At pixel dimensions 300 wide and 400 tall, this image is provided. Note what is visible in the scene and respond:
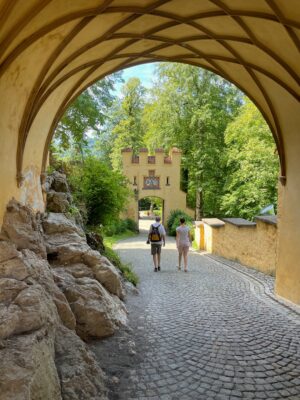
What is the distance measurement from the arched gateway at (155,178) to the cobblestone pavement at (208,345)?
56.6ft

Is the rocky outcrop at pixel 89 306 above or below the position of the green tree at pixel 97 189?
below

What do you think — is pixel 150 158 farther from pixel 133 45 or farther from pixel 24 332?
pixel 24 332

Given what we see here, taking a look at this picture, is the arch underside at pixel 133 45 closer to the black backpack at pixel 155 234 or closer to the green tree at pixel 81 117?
the black backpack at pixel 155 234

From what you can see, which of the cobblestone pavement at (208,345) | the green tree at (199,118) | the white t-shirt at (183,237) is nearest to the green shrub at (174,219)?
the green tree at (199,118)

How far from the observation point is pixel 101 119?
15.4 m

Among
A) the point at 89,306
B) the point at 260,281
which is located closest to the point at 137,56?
the point at 89,306

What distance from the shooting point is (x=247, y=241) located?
37.1ft

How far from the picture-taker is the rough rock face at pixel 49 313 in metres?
3.14

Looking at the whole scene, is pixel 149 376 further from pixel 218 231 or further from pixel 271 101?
pixel 218 231

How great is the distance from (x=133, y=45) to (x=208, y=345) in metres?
5.84

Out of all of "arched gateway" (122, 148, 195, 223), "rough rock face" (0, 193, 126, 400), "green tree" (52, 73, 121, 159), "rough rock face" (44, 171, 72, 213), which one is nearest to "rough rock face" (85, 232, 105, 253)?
"rough rock face" (44, 171, 72, 213)

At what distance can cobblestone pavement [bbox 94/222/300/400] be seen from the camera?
3986 mm

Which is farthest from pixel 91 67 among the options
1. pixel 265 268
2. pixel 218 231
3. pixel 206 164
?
pixel 206 164

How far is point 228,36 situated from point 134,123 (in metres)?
24.7
